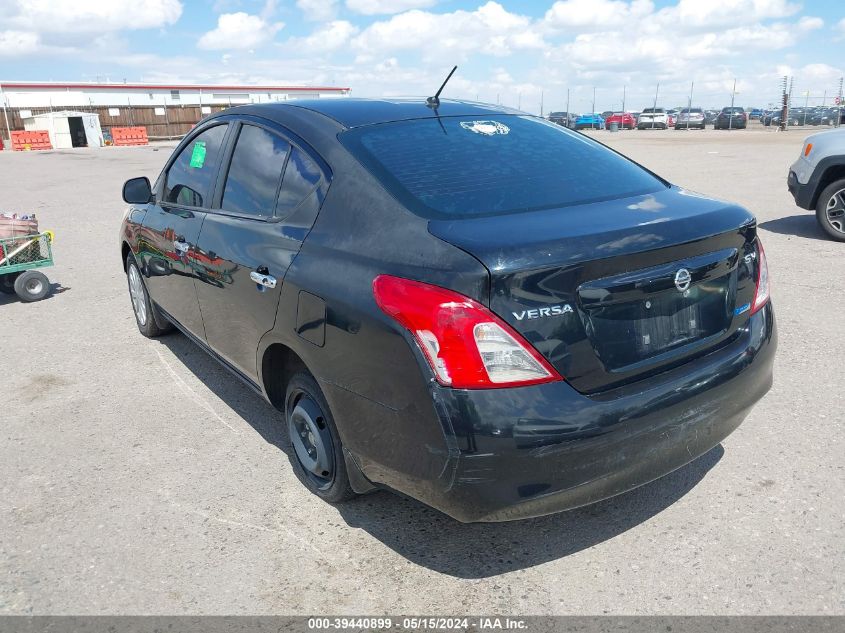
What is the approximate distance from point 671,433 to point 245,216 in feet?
6.98

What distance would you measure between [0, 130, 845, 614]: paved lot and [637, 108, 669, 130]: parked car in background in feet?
169

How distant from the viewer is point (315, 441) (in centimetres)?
302

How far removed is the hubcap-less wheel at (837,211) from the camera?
8180 mm

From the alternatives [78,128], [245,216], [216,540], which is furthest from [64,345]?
[78,128]

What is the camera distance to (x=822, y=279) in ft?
21.7

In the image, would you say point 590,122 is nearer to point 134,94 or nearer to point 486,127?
point 134,94

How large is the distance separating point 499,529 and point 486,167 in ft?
4.98

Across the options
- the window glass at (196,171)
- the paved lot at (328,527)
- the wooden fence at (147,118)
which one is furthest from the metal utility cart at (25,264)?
the wooden fence at (147,118)

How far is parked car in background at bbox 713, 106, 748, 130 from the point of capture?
46875mm

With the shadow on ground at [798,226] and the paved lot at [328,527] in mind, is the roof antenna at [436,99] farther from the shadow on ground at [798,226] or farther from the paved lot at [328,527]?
the shadow on ground at [798,226]

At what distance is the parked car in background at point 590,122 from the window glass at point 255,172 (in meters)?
58.2

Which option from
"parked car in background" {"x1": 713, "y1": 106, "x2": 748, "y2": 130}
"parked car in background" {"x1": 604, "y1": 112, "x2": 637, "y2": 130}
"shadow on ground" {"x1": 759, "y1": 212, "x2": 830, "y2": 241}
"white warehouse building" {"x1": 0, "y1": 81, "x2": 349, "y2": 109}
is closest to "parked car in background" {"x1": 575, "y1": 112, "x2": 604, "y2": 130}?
"parked car in background" {"x1": 604, "y1": 112, "x2": 637, "y2": 130}

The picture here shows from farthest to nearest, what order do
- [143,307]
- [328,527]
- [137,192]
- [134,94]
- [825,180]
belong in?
[134,94]
[825,180]
[143,307]
[137,192]
[328,527]

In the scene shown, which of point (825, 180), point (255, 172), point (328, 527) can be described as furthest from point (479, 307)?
point (825, 180)
